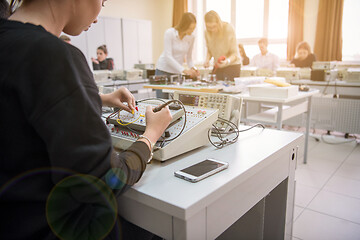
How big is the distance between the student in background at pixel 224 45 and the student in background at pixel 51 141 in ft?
8.69

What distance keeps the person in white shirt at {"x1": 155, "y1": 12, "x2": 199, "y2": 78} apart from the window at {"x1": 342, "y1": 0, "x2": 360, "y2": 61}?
3602 millimetres

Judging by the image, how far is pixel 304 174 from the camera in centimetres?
255

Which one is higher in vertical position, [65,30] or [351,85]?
[65,30]

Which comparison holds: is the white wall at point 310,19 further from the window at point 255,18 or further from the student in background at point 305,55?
the student in background at point 305,55

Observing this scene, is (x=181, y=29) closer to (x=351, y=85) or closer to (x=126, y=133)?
(x=351, y=85)

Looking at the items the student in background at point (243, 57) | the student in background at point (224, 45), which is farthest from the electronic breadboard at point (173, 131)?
the student in background at point (243, 57)

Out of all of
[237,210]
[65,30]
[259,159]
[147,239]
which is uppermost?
[65,30]

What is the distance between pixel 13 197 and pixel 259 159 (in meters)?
0.64

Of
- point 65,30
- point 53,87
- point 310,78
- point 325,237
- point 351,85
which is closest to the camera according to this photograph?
point 53,87

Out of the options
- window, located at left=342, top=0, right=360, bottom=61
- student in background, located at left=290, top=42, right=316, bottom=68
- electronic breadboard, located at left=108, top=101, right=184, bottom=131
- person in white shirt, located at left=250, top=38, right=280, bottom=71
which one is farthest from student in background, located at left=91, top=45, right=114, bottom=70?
electronic breadboard, located at left=108, top=101, right=184, bottom=131

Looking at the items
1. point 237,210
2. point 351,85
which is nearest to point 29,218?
point 237,210

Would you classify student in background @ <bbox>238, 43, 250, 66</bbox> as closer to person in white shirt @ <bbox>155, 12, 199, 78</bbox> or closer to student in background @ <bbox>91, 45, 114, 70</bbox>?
student in background @ <bbox>91, 45, 114, 70</bbox>

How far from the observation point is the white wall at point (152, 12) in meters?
7.07

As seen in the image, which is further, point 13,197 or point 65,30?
point 65,30
